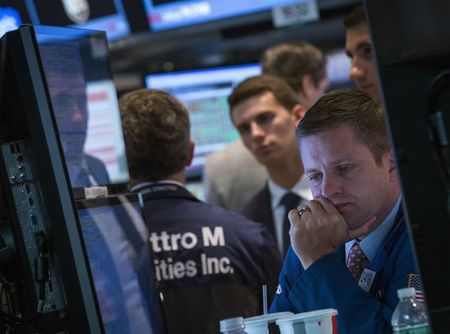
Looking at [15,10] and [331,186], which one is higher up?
[15,10]

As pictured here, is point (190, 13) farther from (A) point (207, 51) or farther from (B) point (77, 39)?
(B) point (77, 39)

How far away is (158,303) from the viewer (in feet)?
9.41

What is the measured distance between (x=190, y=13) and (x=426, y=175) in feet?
10.3

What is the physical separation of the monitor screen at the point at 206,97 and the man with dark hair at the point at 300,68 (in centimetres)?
31

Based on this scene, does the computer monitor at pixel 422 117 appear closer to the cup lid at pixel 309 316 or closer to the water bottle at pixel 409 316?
the water bottle at pixel 409 316

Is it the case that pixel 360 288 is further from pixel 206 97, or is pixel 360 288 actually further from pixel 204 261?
pixel 206 97

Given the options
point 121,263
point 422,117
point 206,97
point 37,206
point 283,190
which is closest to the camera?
point 422,117

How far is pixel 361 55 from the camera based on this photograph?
393 cm

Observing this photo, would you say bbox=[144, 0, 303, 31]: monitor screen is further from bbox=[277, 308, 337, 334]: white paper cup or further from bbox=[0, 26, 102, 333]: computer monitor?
bbox=[277, 308, 337, 334]: white paper cup

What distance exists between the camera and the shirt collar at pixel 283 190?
14.8 ft

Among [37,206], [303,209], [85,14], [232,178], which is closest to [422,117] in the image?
[303,209]

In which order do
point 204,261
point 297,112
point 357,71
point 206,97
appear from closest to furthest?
1. point 204,261
2. point 357,71
3. point 297,112
4. point 206,97

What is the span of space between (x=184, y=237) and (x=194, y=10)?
1.64 meters

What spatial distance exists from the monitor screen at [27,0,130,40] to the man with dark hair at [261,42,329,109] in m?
0.76
